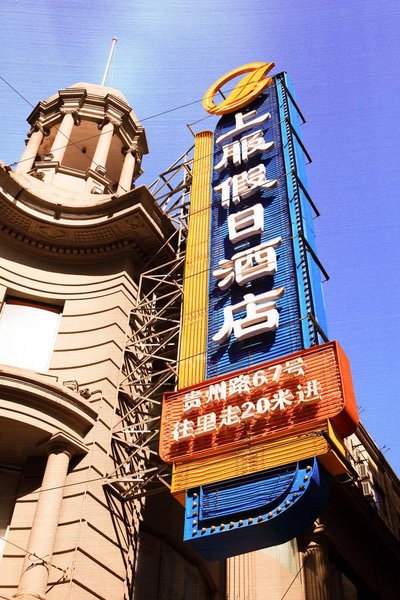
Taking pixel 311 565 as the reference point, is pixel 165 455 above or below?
below

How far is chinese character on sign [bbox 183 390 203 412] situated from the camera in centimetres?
1379

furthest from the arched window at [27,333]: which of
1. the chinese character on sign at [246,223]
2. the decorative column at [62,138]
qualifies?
the decorative column at [62,138]

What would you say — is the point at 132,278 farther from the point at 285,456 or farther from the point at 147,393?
the point at 285,456

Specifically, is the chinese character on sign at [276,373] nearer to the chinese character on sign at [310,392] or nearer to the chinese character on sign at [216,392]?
the chinese character on sign at [310,392]

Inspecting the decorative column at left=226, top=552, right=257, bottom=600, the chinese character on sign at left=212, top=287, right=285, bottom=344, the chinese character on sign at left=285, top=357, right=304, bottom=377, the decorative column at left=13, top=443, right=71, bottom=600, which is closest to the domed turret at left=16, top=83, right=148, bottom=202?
the chinese character on sign at left=212, top=287, right=285, bottom=344

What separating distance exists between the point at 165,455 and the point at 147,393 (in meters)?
3.11

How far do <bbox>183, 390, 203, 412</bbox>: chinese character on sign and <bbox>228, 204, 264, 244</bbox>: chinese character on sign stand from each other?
484cm

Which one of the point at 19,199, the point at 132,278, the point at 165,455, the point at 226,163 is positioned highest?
the point at 226,163

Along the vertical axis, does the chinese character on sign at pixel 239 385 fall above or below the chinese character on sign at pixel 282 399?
above

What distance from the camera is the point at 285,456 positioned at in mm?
12031

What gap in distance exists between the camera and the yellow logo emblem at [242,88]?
71.9ft

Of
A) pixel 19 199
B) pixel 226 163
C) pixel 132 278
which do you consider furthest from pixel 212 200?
pixel 19 199

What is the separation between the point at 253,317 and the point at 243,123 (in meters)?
8.86

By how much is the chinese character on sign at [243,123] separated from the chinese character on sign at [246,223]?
13.4 feet
